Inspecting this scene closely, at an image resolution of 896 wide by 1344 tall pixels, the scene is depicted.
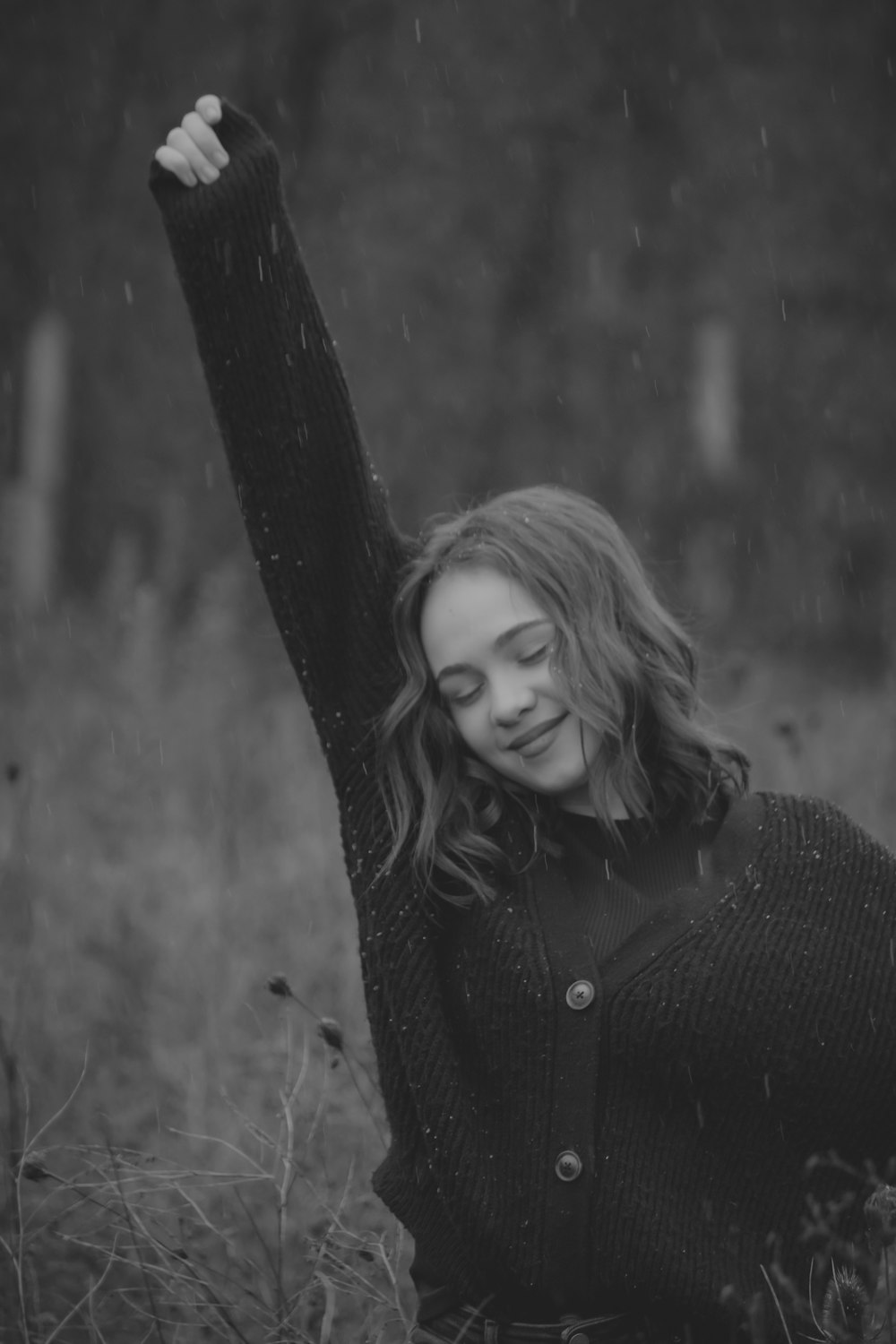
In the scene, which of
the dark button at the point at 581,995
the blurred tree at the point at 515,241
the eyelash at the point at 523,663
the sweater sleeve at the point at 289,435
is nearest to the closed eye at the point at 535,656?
the eyelash at the point at 523,663

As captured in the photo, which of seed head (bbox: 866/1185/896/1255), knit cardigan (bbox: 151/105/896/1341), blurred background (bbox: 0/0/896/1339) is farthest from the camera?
blurred background (bbox: 0/0/896/1339)

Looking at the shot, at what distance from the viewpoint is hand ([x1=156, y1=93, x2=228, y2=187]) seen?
1.75 metres

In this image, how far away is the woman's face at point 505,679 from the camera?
181cm

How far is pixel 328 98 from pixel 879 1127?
787 centimetres

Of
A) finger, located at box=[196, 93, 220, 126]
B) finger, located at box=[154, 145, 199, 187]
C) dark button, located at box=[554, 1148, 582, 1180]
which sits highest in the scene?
finger, located at box=[196, 93, 220, 126]

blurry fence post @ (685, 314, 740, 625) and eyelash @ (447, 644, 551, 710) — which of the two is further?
blurry fence post @ (685, 314, 740, 625)

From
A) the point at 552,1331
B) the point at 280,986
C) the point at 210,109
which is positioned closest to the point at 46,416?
the point at 210,109

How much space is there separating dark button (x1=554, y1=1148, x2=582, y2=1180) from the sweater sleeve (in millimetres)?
637

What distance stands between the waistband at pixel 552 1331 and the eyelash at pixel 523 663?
80 cm

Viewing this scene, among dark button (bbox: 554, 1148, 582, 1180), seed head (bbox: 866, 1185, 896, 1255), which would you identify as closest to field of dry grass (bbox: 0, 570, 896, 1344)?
dark button (bbox: 554, 1148, 582, 1180)

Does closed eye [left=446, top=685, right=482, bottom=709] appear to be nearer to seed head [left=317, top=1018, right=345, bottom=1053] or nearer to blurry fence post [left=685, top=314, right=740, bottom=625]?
seed head [left=317, top=1018, right=345, bottom=1053]

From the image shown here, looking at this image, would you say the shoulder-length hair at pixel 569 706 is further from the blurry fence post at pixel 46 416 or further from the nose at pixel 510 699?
the blurry fence post at pixel 46 416

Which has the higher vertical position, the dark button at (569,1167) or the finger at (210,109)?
the finger at (210,109)

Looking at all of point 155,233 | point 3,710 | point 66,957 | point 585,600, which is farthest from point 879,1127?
point 155,233
